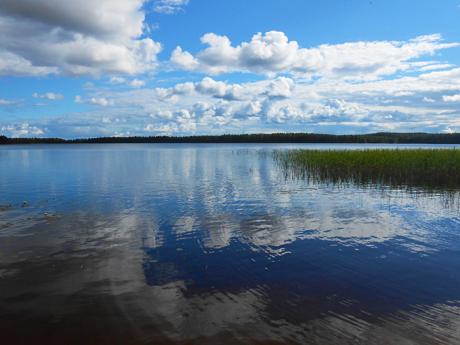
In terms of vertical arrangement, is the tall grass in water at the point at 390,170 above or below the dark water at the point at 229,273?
above

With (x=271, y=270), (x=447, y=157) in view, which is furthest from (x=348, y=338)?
(x=447, y=157)

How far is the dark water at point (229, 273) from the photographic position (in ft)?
22.6

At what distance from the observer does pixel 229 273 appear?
962 cm

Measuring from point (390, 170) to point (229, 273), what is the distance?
26011 mm

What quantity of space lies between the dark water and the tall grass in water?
28.2ft

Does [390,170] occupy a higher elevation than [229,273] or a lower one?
higher

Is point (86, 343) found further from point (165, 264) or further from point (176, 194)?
point (176, 194)

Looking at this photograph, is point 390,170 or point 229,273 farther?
point 390,170

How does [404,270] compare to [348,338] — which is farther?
[404,270]

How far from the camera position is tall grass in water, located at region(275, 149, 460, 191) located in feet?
90.2

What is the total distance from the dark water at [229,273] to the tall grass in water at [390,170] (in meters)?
8.59

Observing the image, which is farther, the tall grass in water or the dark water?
the tall grass in water

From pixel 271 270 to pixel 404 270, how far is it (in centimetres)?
350

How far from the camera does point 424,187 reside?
2495cm
